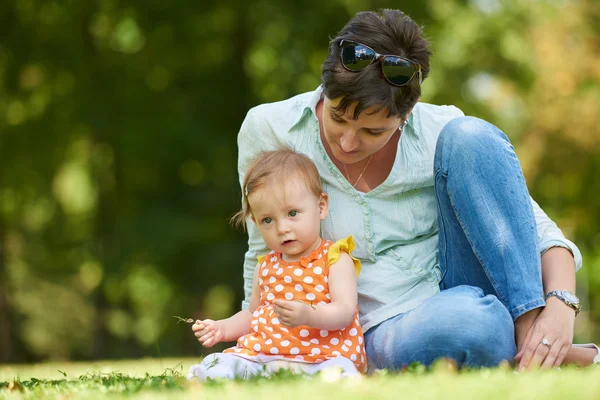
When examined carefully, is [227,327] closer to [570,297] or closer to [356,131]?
[356,131]

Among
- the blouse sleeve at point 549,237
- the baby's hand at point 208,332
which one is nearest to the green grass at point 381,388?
the baby's hand at point 208,332

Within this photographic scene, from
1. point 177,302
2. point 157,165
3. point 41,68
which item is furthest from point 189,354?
point 41,68

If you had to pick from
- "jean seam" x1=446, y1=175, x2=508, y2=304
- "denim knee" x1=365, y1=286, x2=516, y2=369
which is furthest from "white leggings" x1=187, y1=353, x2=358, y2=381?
"jean seam" x1=446, y1=175, x2=508, y2=304

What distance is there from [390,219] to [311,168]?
44 cm

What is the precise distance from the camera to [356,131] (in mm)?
3570

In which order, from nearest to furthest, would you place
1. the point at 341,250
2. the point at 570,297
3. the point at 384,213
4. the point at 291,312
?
the point at 291,312, the point at 570,297, the point at 341,250, the point at 384,213

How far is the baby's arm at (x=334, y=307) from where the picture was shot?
3.23 meters

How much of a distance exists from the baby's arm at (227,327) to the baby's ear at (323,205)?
14.9 inches

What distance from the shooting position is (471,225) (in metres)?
3.54

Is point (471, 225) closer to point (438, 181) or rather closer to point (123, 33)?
point (438, 181)

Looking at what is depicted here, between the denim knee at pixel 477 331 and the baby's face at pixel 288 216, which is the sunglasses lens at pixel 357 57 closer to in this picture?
the baby's face at pixel 288 216

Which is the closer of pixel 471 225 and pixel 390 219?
pixel 471 225

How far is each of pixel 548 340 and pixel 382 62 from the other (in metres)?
1.29

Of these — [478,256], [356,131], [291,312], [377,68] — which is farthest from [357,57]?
[291,312]
